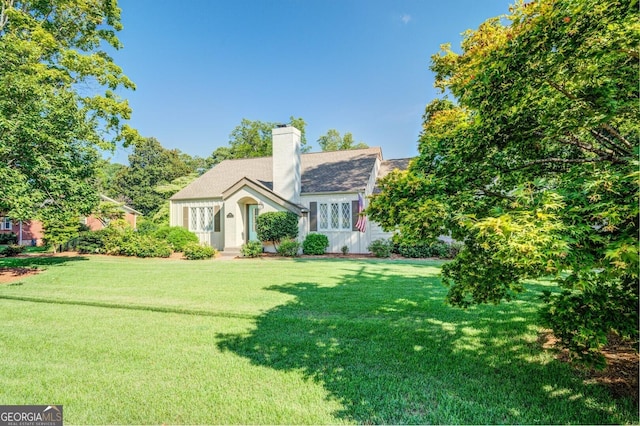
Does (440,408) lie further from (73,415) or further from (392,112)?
(392,112)

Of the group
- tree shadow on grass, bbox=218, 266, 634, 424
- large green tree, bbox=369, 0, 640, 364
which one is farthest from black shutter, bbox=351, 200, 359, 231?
large green tree, bbox=369, 0, 640, 364

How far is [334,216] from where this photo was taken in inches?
724

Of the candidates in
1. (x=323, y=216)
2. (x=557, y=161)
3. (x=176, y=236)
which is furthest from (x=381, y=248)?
(x=557, y=161)

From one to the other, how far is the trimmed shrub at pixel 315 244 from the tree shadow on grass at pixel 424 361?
32.8ft

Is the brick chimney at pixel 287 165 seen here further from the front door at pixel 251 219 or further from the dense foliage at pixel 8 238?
the dense foliage at pixel 8 238

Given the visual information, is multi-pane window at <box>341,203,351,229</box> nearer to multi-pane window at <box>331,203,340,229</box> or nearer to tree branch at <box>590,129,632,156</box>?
multi-pane window at <box>331,203,340,229</box>

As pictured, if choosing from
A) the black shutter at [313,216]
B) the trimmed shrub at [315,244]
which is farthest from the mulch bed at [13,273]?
the black shutter at [313,216]

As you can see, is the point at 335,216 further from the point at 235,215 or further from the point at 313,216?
the point at 235,215

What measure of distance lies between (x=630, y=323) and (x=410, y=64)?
14.0 metres

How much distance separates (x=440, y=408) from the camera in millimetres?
3107

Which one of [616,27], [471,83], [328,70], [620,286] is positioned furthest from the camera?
[328,70]

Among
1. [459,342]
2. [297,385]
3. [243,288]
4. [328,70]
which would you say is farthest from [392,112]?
[297,385]

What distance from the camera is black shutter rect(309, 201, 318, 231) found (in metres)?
18.6

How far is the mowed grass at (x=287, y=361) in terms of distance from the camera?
3.11 m
